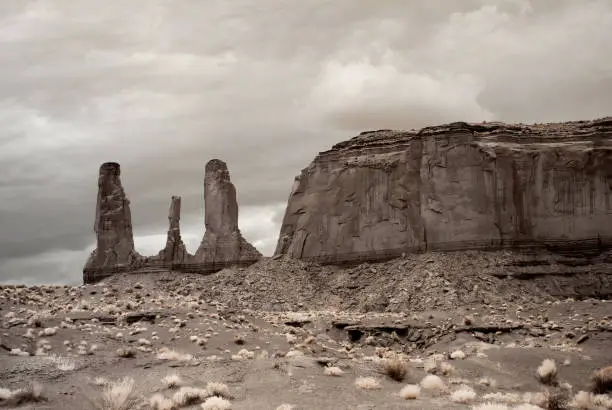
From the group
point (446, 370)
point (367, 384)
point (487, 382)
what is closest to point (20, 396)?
point (367, 384)

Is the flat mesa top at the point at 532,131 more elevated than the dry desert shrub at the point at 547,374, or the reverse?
the flat mesa top at the point at 532,131

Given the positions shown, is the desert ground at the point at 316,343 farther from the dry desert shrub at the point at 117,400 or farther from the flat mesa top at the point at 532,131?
the flat mesa top at the point at 532,131

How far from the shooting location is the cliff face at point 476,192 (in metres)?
53.5

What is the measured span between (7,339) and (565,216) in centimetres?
4190

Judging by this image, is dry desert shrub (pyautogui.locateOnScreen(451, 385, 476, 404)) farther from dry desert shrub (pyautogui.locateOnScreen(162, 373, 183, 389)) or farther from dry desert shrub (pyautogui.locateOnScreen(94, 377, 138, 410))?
dry desert shrub (pyautogui.locateOnScreen(94, 377, 138, 410))

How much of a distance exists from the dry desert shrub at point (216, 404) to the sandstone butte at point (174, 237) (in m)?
47.7

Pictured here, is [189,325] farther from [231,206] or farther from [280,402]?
[231,206]

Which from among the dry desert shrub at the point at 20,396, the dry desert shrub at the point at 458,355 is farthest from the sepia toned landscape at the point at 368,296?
the dry desert shrub at the point at 458,355

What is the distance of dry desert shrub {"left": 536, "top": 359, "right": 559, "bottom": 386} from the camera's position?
80.2ft

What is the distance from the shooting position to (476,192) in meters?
54.4

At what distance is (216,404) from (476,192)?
41.3 meters

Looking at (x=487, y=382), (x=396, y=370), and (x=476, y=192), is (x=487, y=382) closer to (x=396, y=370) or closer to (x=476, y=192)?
(x=396, y=370)

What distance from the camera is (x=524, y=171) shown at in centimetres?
5497

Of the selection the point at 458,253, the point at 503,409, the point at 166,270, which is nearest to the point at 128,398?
the point at 503,409
